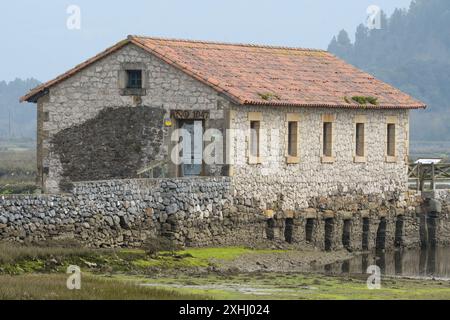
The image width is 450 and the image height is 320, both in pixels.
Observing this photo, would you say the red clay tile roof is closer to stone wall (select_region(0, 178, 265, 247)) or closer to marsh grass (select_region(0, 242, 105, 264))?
stone wall (select_region(0, 178, 265, 247))

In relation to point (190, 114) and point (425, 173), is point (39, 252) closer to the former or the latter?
point (190, 114)

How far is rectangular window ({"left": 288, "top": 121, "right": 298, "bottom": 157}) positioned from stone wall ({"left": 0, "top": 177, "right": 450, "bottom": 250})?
172cm

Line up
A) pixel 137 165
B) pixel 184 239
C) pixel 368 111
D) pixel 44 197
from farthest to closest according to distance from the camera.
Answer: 1. pixel 368 111
2. pixel 137 165
3. pixel 184 239
4. pixel 44 197

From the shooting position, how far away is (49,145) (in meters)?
45.2

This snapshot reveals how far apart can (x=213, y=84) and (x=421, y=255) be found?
10709 mm

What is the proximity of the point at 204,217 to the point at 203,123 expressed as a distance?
10.5 ft

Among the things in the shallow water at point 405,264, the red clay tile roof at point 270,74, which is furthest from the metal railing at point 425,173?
the shallow water at point 405,264

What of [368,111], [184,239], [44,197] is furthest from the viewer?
[368,111]

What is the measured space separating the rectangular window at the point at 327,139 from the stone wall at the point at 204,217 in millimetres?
1414

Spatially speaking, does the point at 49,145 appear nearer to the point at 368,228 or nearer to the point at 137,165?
the point at 137,165

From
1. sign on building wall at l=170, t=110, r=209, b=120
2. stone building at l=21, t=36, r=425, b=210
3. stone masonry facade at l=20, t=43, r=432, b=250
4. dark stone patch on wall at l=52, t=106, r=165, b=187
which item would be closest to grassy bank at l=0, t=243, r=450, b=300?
stone masonry facade at l=20, t=43, r=432, b=250

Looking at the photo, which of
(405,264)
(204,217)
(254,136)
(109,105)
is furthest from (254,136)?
(405,264)

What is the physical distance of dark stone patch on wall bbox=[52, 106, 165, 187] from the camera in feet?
143
